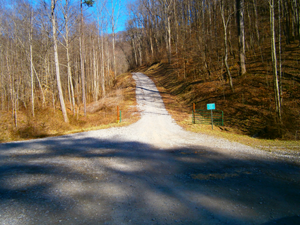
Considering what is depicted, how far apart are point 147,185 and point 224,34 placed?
16.3m

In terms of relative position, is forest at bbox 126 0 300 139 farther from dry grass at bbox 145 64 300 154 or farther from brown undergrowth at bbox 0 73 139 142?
brown undergrowth at bbox 0 73 139 142

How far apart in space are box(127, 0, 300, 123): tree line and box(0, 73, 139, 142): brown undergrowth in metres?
10.5

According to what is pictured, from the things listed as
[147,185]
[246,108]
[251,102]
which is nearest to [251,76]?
[251,102]

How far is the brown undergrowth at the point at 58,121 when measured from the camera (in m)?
12.9

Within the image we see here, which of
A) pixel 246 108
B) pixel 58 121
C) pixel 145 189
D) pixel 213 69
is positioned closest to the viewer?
pixel 145 189

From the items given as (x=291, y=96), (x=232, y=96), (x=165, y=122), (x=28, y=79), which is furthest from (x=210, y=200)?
(x=28, y=79)

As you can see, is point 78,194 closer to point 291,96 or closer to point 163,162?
point 163,162

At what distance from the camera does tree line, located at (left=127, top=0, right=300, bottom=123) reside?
17.3 metres

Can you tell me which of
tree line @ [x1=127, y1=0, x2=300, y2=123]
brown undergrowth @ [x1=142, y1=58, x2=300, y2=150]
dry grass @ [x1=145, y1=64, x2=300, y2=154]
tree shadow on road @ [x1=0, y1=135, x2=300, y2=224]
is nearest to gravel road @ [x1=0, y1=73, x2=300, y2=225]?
tree shadow on road @ [x1=0, y1=135, x2=300, y2=224]

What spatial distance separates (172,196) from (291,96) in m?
14.2

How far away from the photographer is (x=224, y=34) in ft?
54.0

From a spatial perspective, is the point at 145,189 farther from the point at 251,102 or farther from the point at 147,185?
the point at 251,102

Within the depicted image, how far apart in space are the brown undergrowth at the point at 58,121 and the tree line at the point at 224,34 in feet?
34.4

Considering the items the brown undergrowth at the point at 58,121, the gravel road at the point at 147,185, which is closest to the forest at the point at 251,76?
the gravel road at the point at 147,185
